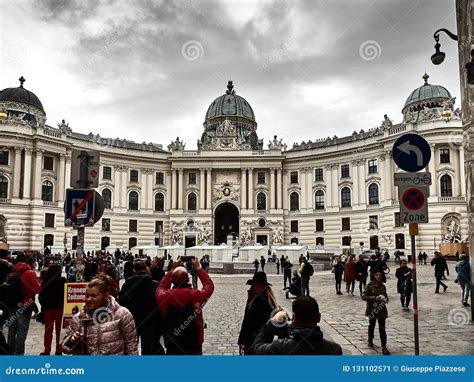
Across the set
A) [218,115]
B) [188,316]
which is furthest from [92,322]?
[218,115]

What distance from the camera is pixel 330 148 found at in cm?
5781

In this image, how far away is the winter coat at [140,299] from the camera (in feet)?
20.4

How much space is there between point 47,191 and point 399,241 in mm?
42965

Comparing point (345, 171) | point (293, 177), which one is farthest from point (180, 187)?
point (345, 171)

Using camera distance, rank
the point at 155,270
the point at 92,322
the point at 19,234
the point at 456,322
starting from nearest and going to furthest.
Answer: the point at 92,322
the point at 155,270
the point at 456,322
the point at 19,234

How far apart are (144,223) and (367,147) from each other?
107 ft

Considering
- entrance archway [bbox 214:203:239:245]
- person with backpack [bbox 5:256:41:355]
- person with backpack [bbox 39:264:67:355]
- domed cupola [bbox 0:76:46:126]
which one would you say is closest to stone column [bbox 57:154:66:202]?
domed cupola [bbox 0:76:46:126]

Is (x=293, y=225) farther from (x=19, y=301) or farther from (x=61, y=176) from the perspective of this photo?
(x=19, y=301)

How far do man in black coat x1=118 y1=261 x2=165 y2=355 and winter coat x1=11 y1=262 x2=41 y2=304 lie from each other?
95.0 inches

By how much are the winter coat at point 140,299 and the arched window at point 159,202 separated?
5523 centimetres

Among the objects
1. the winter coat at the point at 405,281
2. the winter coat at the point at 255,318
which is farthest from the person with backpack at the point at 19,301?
the winter coat at the point at 405,281

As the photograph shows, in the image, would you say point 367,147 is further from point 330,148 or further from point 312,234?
point 312,234

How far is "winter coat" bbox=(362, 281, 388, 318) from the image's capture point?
8422mm

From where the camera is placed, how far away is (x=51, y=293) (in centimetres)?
756
